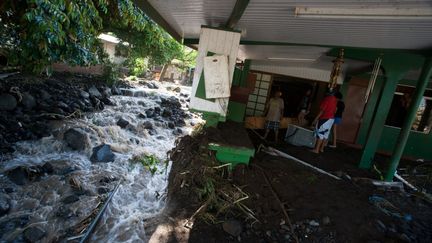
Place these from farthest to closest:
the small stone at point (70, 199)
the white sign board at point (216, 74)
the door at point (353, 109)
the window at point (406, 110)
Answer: the door at point (353, 109) < the window at point (406, 110) < the small stone at point (70, 199) < the white sign board at point (216, 74)

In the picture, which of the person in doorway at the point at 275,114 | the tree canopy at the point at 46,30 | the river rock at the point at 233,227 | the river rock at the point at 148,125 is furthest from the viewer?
the river rock at the point at 148,125

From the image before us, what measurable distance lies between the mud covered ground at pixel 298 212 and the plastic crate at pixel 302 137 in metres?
2.05

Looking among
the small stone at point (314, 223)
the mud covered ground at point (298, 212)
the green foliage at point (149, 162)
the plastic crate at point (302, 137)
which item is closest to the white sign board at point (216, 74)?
the mud covered ground at point (298, 212)

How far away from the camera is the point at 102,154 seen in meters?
7.60

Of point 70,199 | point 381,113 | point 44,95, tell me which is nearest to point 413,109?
point 381,113

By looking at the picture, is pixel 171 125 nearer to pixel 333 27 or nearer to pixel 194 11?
pixel 194 11

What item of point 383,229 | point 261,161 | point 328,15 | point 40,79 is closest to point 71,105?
point 40,79

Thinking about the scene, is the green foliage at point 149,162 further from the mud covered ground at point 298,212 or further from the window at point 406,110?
the window at point 406,110

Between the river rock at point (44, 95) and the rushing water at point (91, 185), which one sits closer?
the rushing water at point (91, 185)

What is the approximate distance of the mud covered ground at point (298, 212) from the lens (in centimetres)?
385

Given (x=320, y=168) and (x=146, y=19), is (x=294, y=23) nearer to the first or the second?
(x=320, y=168)

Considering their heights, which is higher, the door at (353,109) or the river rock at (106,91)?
the door at (353,109)

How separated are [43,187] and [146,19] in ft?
21.8

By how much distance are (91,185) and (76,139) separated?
7.10ft
